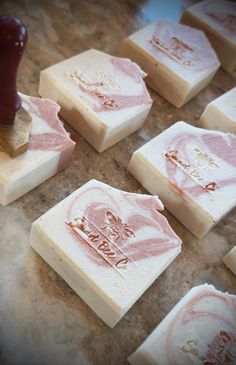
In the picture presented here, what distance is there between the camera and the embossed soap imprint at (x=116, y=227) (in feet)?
4.24

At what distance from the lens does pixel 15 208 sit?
55.1 inches

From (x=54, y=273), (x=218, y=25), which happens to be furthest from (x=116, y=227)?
(x=218, y=25)

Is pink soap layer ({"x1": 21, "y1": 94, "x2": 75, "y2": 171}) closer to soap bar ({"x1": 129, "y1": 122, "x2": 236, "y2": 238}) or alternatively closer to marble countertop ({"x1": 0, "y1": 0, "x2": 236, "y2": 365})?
marble countertop ({"x1": 0, "y1": 0, "x2": 236, "y2": 365})

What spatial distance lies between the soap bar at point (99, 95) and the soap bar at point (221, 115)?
24cm

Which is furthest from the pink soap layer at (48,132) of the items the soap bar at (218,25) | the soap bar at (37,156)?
the soap bar at (218,25)

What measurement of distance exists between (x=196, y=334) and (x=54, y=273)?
41 centimetres

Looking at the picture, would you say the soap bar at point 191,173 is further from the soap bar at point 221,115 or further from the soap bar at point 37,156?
the soap bar at point 37,156

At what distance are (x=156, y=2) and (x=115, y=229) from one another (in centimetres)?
130

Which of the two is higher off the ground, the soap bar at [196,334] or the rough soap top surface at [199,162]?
the rough soap top surface at [199,162]

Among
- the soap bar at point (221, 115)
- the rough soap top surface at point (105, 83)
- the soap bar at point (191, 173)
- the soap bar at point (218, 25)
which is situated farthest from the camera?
the soap bar at point (218, 25)

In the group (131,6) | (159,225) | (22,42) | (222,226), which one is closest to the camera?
(22,42)

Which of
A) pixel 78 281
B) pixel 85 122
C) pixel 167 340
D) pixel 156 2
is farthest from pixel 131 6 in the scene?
pixel 167 340

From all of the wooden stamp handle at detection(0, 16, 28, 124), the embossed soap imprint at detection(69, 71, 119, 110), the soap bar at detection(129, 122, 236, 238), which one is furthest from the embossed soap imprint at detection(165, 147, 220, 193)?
the wooden stamp handle at detection(0, 16, 28, 124)

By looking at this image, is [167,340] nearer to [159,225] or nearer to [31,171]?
[159,225]
